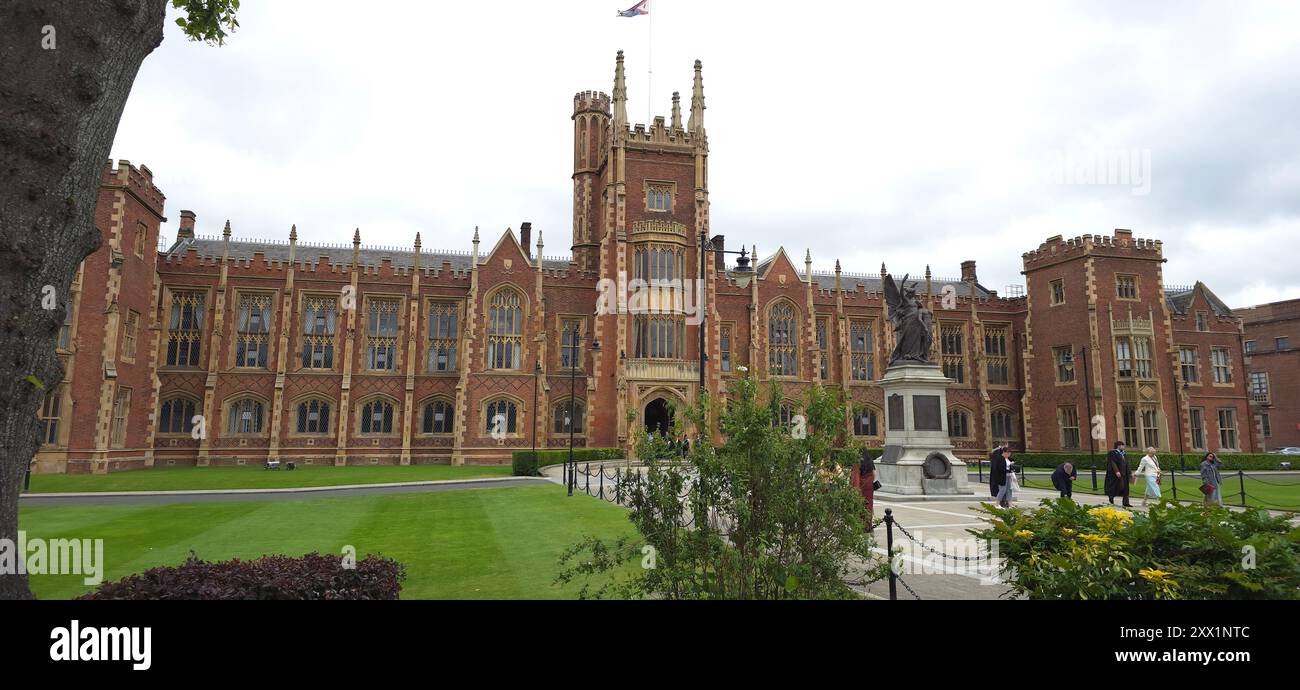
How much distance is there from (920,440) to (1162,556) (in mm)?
15474

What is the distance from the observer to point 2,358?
420 cm

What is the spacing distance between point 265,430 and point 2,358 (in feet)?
121

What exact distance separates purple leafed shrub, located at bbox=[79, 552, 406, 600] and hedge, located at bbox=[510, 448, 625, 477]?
73.7 ft

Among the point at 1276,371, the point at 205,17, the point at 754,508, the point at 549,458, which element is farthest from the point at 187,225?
the point at 1276,371

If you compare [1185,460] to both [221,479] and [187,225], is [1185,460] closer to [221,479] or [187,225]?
[221,479]

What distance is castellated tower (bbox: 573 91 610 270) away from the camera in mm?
43688

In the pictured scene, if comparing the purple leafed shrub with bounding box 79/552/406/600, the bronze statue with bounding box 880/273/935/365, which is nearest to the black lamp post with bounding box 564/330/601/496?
the bronze statue with bounding box 880/273/935/365

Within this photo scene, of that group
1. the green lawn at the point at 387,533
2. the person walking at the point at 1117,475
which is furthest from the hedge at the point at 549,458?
the person walking at the point at 1117,475

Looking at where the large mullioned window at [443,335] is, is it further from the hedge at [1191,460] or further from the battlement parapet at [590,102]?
the hedge at [1191,460]

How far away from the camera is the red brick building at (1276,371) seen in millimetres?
51969

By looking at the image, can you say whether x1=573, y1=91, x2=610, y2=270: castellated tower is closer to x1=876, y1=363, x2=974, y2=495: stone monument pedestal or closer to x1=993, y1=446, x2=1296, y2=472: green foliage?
x1=876, y1=363, x2=974, y2=495: stone monument pedestal
